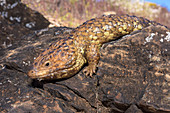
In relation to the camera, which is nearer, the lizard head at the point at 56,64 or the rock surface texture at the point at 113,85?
the rock surface texture at the point at 113,85

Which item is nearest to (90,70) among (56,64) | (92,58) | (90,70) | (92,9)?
(90,70)

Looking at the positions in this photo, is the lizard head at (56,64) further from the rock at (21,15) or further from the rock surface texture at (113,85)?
the rock at (21,15)

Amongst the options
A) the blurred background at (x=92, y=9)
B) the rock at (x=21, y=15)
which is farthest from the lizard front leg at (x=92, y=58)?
the blurred background at (x=92, y=9)

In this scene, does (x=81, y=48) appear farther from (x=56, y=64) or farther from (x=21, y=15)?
(x=21, y=15)

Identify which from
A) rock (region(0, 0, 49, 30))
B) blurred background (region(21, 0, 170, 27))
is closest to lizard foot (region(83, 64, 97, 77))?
rock (region(0, 0, 49, 30))

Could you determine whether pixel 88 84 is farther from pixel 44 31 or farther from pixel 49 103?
pixel 44 31

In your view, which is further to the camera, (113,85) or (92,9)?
(92,9)

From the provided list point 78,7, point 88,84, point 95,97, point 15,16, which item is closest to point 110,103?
point 95,97
